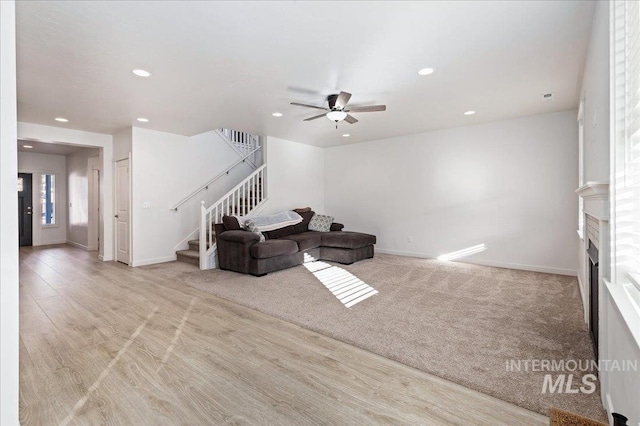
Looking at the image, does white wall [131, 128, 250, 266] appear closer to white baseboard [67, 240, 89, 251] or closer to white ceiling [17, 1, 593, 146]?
white ceiling [17, 1, 593, 146]

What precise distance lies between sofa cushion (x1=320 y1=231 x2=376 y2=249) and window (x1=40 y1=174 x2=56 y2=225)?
26.2 ft

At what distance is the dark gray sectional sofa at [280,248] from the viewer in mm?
4734

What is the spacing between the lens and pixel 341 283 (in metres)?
4.28

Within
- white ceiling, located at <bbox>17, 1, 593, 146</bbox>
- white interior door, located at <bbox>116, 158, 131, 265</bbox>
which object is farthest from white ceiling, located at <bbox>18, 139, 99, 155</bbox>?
white ceiling, located at <bbox>17, 1, 593, 146</bbox>

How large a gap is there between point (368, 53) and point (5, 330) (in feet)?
9.98

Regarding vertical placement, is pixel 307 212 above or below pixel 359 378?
above

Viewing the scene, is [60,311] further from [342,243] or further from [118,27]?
[342,243]

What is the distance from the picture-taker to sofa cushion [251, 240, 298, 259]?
4641mm

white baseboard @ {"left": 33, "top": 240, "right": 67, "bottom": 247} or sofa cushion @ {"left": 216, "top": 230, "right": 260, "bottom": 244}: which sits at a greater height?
sofa cushion @ {"left": 216, "top": 230, "right": 260, "bottom": 244}

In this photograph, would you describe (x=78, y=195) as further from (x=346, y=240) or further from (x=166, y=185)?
A: (x=346, y=240)

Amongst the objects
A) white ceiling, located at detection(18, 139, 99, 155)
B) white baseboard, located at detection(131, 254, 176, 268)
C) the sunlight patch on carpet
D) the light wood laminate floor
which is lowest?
the light wood laminate floor

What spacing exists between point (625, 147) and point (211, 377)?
9.04ft

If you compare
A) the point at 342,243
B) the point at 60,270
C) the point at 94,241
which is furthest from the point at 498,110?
the point at 94,241

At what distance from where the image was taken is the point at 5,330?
3.52 ft
